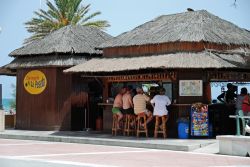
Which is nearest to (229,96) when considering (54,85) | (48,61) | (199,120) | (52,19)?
(199,120)

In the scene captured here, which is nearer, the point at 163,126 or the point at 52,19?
the point at 163,126

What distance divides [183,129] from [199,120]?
0.64 m

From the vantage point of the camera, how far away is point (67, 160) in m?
13.7

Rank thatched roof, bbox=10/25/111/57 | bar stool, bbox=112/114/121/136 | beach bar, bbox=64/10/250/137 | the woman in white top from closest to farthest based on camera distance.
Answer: the woman in white top → beach bar, bbox=64/10/250/137 → bar stool, bbox=112/114/121/136 → thatched roof, bbox=10/25/111/57

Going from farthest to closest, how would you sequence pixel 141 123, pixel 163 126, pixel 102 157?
pixel 141 123 < pixel 163 126 < pixel 102 157

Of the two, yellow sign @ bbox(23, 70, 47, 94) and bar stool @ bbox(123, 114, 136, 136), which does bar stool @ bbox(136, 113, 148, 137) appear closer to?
bar stool @ bbox(123, 114, 136, 136)

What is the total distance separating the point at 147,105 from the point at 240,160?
7.09 metres

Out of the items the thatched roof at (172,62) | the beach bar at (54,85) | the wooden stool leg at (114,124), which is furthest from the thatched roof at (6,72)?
the wooden stool leg at (114,124)

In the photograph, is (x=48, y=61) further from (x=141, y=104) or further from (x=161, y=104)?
(x=161, y=104)

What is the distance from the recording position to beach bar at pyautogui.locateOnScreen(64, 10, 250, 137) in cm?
1970

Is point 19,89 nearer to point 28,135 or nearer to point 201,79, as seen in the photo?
point 28,135

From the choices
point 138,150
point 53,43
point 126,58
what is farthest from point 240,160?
point 53,43

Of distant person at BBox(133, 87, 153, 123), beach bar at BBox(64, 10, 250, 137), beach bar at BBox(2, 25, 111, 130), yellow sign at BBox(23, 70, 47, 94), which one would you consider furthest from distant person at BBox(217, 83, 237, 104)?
yellow sign at BBox(23, 70, 47, 94)

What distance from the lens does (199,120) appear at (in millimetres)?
19359
